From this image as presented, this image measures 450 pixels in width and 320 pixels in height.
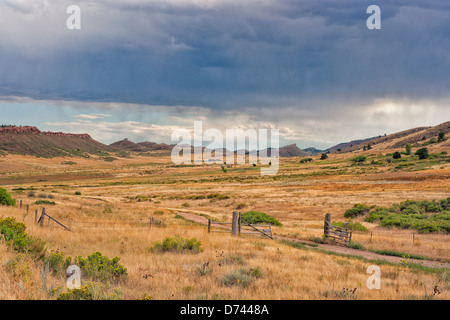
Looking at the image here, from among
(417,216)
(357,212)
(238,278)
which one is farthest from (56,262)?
(357,212)

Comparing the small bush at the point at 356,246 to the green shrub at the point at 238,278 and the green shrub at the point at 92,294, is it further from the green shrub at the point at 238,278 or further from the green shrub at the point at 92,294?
the green shrub at the point at 92,294

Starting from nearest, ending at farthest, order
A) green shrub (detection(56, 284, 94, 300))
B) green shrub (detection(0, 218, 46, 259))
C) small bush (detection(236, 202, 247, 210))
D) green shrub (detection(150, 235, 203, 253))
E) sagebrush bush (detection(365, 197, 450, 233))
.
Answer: green shrub (detection(56, 284, 94, 300)), green shrub (detection(0, 218, 46, 259)), green shrub (detection(150, 235, 203, 253)), sagebrush bush (detection(365, 197, 450, 233)), small bush (detection(236, 202, 247, 210))

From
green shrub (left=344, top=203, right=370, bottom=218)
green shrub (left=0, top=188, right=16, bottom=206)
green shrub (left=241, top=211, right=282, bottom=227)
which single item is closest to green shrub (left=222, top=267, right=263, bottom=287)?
green shrub (left=241, top=211, right=282, bottom=227)

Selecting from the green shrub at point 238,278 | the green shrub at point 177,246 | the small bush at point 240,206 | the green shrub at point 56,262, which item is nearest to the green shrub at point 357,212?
the small bush at point 240,206

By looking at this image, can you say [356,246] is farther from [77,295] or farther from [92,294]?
[77,295]

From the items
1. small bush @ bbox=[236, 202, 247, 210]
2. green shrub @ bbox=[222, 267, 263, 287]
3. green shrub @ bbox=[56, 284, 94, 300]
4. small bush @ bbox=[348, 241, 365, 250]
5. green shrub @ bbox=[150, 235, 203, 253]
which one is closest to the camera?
green shrub @ bbox=[56, 284, 94, 300]

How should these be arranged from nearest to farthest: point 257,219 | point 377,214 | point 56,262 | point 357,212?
point 56,262, point 257,219, point 377,214, point 357,212

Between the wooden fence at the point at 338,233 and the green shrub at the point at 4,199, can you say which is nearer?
the wooden fence at the point at 338,233

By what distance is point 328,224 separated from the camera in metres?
19.9

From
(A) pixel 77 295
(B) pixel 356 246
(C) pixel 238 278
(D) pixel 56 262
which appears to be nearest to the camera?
(A) pixel 77 295

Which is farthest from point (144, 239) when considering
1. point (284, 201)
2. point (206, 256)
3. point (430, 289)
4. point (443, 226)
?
point (284, 201)

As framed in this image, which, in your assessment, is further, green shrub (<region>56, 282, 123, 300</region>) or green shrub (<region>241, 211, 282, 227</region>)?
green shrub (<region>241, 211, 282, 227</region>)

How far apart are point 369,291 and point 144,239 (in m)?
9.83

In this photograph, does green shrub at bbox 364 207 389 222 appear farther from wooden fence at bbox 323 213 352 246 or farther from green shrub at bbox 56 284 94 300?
green shrub at bbox 56 284 94 300
